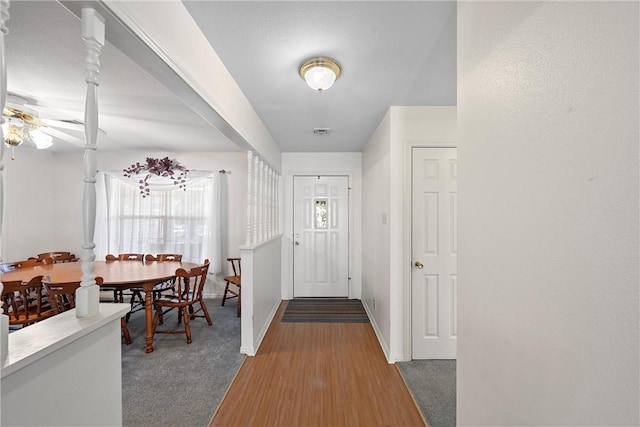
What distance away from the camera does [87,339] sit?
87cm

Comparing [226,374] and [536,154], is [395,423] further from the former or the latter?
[536,154]

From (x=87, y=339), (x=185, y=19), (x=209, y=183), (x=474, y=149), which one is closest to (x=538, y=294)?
(x=474, y=149)

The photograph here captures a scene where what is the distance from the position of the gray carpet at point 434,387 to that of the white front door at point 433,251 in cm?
12

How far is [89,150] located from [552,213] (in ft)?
4.79

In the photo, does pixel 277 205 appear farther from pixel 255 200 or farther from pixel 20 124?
pixel 20 124

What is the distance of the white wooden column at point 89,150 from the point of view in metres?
0.88

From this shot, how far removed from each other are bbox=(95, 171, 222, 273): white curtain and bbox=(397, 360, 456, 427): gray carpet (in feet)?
10.8

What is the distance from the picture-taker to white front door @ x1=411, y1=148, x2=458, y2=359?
2.51m

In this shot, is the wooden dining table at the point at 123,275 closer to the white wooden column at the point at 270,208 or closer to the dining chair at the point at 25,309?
the dining chair at the point at 25,309

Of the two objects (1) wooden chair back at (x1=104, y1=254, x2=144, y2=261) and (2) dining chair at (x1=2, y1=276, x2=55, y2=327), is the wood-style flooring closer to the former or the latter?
(2) dining chair at (x1=2, y1=276, x2=55, y2=327)

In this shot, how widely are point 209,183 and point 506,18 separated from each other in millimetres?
4352

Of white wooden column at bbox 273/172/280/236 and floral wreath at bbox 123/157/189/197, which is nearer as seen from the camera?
floral wreath at bbox 123/157/189/197

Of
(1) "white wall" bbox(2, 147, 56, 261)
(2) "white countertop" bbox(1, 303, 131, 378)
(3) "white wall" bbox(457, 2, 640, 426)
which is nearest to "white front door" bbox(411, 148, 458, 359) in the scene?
(3) "white wall" bbox(457, 2, 640, 426)

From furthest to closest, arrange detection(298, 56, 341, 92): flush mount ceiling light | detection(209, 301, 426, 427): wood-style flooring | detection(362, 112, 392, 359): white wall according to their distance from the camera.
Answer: detection(362, 112, 392, 359): white wall → detection(209, 301, 426, 427): wood-style flooring → detection(298, 56, 341, 92): flush mount ceiling light
